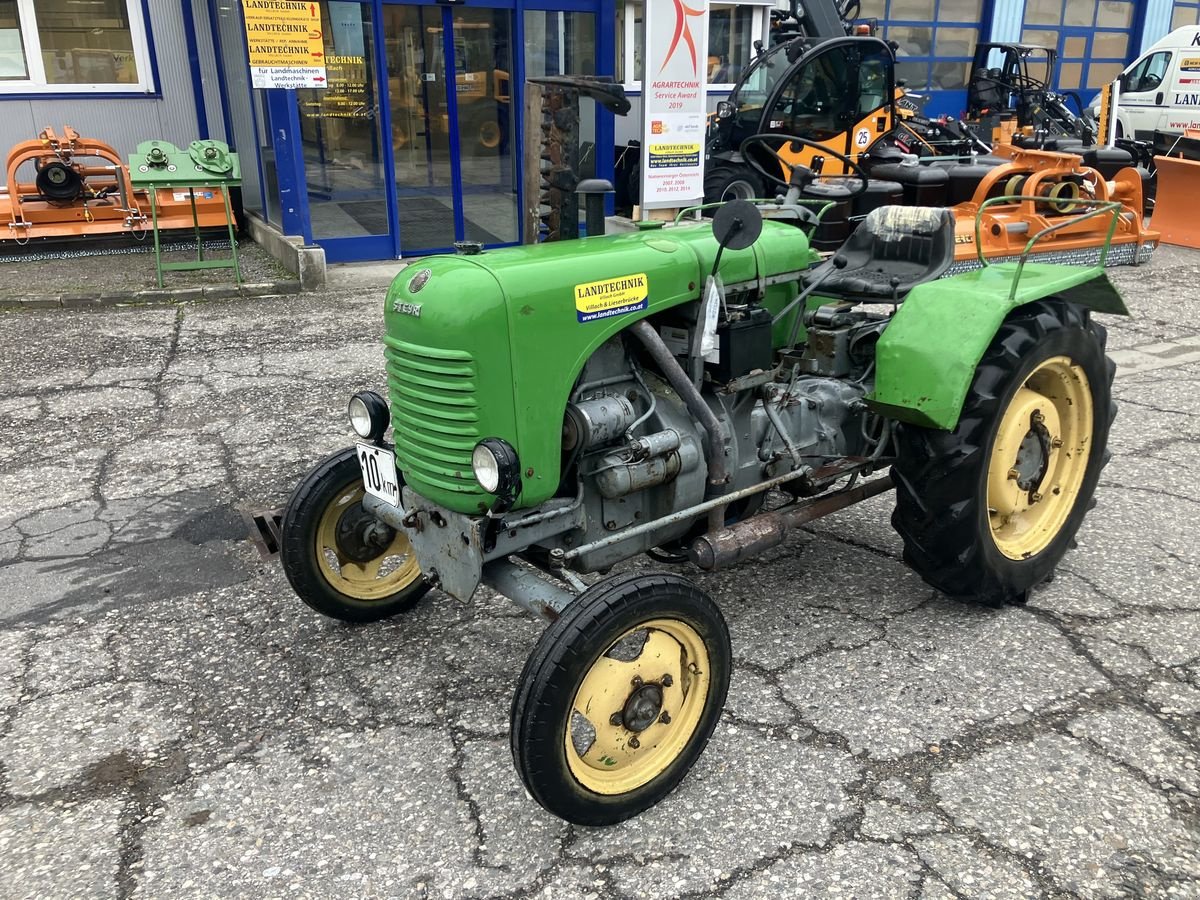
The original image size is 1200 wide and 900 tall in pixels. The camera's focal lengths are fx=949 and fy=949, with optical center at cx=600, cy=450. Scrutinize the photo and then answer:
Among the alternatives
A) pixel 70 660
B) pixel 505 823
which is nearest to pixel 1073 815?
pixel 505 823

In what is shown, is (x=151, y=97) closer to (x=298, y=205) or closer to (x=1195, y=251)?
(x=298, y=205)

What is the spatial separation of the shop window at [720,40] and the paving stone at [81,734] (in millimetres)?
10037

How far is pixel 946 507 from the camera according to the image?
118 inches

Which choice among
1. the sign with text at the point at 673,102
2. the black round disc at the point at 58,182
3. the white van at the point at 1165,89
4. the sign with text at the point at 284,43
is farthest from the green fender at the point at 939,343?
the white van at the point at 1165,89

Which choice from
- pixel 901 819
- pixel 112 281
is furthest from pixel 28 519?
pixel 112 281

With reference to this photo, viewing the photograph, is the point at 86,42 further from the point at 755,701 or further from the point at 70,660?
the point at 755,701

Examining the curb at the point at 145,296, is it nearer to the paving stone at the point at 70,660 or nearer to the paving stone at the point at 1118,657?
the paving stone at the point at 70,660

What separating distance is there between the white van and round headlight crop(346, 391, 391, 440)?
14.4 m

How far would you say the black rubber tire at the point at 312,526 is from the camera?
291 cm

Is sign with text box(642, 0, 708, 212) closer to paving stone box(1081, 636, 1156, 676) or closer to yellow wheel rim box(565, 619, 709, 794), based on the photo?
paving stone box(1081, 636, 1156, 676)

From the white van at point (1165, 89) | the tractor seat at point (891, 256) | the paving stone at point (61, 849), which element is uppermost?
the white van at point (1165, 89)

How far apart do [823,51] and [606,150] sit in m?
2.27

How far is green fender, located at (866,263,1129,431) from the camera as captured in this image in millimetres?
2848

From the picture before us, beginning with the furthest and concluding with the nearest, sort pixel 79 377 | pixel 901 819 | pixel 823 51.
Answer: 1. pixel 823 51
2. pixel 79 377
3. pixel 901 819
